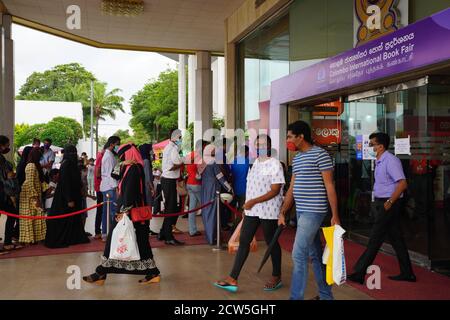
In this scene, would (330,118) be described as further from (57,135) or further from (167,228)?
(57,135)

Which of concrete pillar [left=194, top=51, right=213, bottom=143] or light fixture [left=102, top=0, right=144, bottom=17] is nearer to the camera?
light fixture [left=102, top=0, right=144, bottom=17]

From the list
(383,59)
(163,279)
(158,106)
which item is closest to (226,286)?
(163,279)

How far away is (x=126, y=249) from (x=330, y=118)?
5.52m

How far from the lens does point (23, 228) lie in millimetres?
6859

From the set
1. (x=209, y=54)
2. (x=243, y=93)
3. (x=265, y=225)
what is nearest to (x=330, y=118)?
(x=243, y=93)

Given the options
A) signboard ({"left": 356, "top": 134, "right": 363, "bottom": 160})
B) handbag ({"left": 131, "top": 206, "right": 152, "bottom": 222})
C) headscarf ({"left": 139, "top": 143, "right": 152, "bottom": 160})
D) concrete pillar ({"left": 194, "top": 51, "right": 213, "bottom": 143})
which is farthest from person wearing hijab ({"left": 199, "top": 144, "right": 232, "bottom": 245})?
concrete pillar ({"left": 194, "top": 51, "right": 213, "bottom": 143})

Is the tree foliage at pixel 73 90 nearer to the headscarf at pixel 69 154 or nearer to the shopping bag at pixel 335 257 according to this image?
the headscarf at pixel 69 154

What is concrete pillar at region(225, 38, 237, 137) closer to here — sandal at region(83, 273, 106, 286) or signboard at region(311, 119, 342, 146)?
signboard at region(311, 119, 342, 146)

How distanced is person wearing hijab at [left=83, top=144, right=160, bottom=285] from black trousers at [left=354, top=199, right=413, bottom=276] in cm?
231

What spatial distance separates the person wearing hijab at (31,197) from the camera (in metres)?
6.76

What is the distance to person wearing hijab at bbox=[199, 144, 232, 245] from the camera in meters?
6.98

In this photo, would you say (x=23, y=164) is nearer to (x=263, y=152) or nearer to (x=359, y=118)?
(x=263, y=152)

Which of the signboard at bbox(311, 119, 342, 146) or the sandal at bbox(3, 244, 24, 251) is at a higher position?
the signboard at bbox(311, 119, 342, 146)

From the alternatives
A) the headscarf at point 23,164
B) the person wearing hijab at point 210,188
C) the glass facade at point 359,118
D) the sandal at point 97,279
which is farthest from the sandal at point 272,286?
the headscarf at point 23,164
